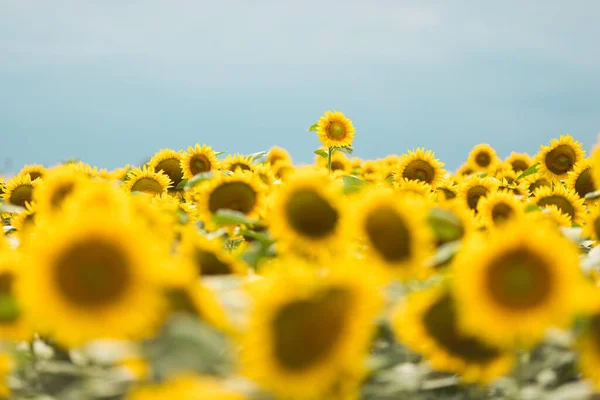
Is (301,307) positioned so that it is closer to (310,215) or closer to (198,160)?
(310,215)

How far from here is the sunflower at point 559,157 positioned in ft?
24.3

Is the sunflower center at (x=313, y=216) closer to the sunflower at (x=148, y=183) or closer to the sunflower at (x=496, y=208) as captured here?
the sunflower at (x=496, y=208)

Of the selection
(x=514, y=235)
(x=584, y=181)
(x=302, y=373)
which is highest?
(x=584, y=181)

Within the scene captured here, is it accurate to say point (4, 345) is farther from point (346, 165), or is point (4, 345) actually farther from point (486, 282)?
point (346, 165)

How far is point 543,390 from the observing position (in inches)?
90.7

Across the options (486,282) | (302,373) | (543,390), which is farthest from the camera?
(543,390)

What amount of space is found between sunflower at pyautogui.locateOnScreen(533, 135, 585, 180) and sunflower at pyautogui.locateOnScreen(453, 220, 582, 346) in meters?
5.89

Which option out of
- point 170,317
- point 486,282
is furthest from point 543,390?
point 170,317

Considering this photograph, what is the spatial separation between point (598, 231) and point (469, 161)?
22.2 feet

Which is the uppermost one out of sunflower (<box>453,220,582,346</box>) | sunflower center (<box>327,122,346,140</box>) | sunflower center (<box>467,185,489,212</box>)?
sunflower center (<box>327,122,346,140</box>)

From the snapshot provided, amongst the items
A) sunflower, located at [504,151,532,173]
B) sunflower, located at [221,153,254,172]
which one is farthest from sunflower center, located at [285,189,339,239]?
sunflower, located at [504,151,532,173]

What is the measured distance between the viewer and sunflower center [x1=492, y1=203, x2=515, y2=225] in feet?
12.8

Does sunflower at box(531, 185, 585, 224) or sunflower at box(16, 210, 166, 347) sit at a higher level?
sunflower at box(531, 185, 585, 224)

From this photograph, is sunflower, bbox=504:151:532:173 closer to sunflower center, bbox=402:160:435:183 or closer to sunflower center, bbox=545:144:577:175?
sunflower center, bbox=545:144:577:175
